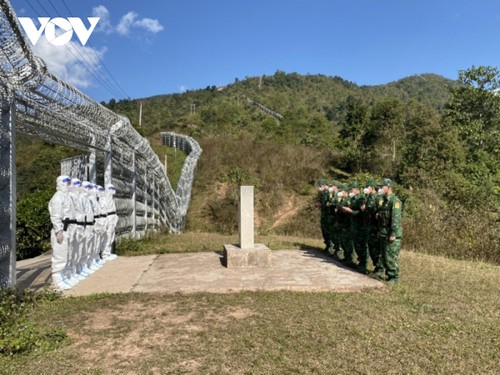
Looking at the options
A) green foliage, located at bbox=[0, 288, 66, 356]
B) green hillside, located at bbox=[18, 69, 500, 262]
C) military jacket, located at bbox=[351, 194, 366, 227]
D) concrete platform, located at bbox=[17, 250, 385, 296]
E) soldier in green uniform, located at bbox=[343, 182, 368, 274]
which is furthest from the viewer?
green hillside, located at bbox=[18, 69, 500, 262]

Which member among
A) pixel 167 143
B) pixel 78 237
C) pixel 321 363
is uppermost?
pixel 167 143

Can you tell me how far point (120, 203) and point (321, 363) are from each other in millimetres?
7642

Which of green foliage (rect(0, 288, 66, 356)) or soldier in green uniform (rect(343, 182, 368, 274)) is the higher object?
soldier in green uniform (rect(343, 182, 368, 274))

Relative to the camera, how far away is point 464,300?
6.23 metres

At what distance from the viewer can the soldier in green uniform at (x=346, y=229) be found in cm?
898

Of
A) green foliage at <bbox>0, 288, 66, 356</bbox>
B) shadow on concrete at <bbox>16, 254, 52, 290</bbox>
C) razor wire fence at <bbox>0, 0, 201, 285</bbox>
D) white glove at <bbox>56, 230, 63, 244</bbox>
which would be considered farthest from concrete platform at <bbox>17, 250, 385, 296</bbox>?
razor wire fence at <bbox>0, 0, 201, 285</bbox>

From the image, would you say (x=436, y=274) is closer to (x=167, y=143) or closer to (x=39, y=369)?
(x=39, y=369)

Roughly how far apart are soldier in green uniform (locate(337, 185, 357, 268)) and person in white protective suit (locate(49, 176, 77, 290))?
5.24m

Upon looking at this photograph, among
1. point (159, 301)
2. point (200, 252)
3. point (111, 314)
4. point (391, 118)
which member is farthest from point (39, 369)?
point (391, 118)

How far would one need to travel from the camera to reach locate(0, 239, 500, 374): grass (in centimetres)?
387

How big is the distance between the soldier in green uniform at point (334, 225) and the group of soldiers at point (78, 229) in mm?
4890

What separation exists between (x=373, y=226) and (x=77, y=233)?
16.7 feet

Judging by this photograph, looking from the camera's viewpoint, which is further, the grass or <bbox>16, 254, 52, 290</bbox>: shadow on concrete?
<bbox>16, 254, 52, 290</bbox>: shadow on concrete

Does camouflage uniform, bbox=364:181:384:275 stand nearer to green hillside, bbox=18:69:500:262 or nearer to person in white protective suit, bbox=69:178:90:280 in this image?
green hillside, bbox=18:69:500:262
